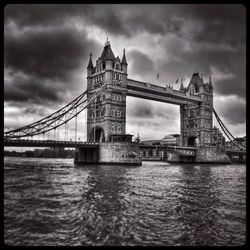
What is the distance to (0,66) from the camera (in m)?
7.18

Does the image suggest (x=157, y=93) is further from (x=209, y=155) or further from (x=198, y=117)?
(x=209, y=155)

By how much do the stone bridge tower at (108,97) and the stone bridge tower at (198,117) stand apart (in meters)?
30.0

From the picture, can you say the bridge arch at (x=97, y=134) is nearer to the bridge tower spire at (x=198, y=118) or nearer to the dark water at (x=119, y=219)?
the bridge tower spire at (x=198, y=118)

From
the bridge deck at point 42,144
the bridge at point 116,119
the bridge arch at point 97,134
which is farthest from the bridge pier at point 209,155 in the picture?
the bridge deck at point 42,144

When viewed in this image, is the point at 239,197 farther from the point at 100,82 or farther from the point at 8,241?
the point at 100,82

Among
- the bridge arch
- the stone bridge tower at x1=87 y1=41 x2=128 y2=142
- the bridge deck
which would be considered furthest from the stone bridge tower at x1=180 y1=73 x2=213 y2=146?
the bridge deck

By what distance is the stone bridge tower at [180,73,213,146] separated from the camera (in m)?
81.9

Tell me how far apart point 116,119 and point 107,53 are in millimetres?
14251

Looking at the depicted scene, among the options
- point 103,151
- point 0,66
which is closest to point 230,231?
point 0,66

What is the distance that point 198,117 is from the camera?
8238 cm

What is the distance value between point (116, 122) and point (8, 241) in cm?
5141

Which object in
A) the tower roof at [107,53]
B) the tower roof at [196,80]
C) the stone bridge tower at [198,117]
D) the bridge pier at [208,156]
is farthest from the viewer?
the tower roof at [196,80]

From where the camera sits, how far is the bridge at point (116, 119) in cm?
5016

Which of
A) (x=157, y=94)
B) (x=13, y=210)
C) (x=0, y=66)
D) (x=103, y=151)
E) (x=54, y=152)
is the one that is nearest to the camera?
(x=0, y=66)
